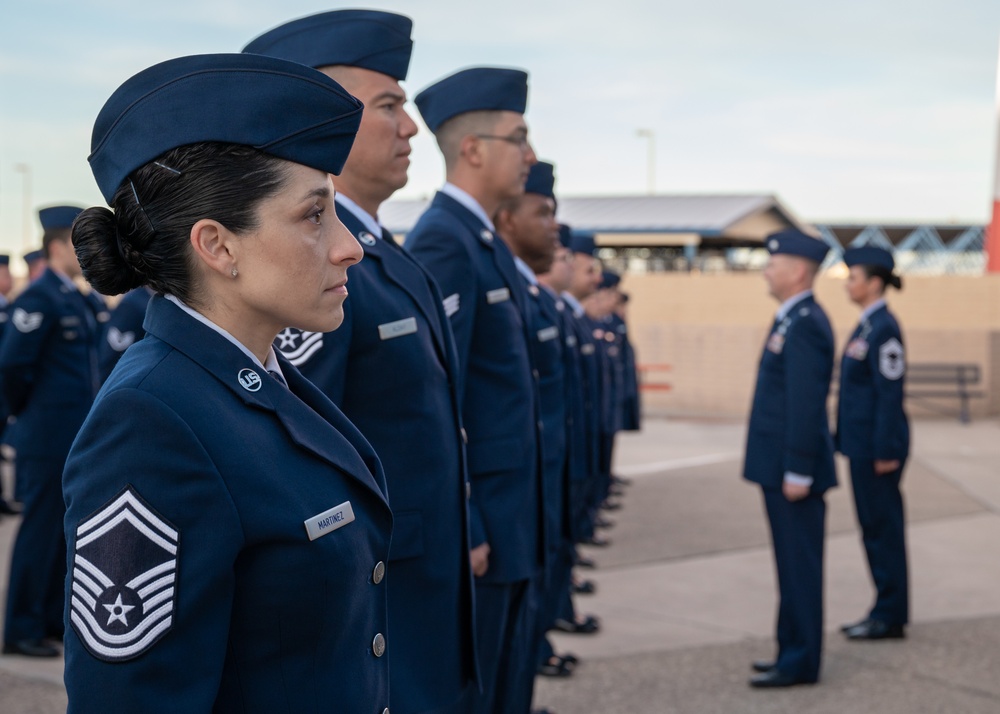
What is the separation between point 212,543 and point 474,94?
2637 millimetres

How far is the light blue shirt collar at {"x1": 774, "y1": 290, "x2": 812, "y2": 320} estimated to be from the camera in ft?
17.2

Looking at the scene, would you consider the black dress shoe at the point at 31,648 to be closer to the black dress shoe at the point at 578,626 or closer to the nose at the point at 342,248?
the black dress shoe at the point at 578,626

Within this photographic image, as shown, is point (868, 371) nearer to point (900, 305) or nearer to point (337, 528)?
point (337, 528)

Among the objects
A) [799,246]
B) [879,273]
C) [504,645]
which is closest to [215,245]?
[504,645]

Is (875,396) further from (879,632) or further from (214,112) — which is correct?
(214,112)

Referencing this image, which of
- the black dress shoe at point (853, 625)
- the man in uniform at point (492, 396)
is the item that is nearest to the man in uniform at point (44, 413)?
the man in uniform at point (492, 396)

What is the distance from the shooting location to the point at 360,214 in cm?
277

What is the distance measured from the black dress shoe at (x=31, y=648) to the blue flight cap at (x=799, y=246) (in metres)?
3.96

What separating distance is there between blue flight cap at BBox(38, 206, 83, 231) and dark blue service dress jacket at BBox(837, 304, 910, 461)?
174 inches

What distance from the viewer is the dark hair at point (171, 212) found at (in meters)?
1.52

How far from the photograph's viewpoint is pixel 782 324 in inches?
205

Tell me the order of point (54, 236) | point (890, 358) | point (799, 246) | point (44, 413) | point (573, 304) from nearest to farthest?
1. point (799, 246)
2. point (44, 413)
3. point (890, 358)
4. point (54, 236)
5. point (573, 304)

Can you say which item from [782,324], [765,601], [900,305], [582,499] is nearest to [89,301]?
[582,499]

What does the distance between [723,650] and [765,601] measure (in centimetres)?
108
